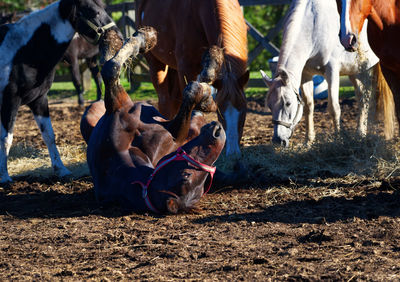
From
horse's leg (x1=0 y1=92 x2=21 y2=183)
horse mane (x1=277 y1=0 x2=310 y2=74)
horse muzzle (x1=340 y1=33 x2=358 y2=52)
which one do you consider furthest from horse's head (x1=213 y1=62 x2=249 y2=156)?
horse's leg (x1=0 y1=92 x2=21 y2=183)

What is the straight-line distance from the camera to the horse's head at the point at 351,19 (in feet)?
13.6

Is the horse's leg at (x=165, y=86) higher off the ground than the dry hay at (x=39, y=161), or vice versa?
the horse's leg at (x=165, y=86)

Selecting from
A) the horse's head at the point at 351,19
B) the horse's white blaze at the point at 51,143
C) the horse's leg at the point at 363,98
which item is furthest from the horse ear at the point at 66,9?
the horse's leg at the point at 363,98

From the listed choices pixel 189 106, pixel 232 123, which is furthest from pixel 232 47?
pixel 189 106

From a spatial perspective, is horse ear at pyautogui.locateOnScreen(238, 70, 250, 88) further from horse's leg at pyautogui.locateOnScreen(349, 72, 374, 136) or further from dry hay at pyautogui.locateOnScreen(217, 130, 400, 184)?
horse's leg at pyautogui.locateOnScreen(349, 72, 374, 136)

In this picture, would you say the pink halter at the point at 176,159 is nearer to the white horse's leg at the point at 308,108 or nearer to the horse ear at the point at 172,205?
the horse ear at the point at 172,205

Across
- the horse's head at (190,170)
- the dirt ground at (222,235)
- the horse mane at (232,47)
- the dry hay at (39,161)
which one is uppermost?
the horse mane at (232,47)

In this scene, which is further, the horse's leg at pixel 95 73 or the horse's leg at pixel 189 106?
the horse's leg at pixel 95 73

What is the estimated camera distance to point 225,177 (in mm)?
4316

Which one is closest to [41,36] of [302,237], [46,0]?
Result: [302,237]

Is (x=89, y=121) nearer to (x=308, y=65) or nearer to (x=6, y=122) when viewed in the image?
(x=6, y=122)

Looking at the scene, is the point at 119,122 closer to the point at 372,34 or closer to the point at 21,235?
the point at 21,235

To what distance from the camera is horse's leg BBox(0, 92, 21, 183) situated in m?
5.09

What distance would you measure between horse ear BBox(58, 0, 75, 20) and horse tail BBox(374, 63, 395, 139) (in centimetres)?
340
